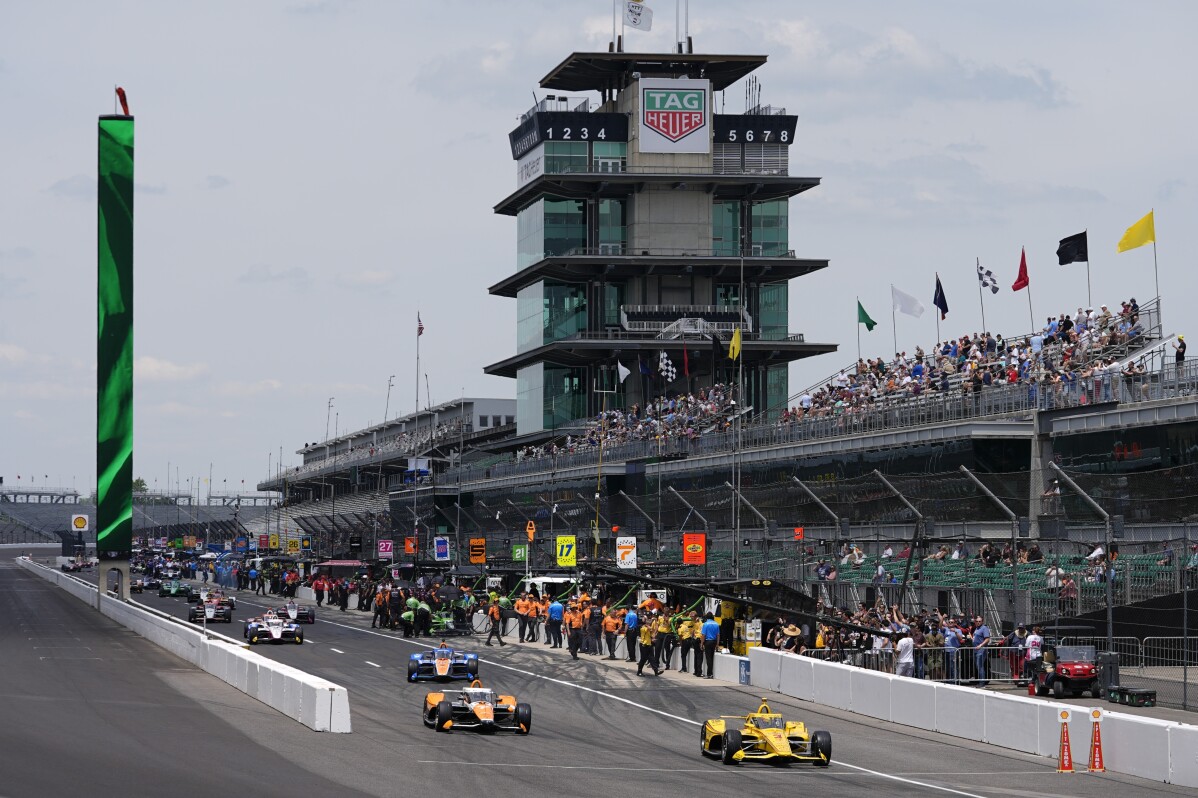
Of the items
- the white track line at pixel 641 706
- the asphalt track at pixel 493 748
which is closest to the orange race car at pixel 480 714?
the asphalt track at pixel 493 748

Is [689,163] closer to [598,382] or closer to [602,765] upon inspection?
[598,382]

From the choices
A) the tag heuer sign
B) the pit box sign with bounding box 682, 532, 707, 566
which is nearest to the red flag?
the pit box sign with bounding box 682, 532, 707, 566

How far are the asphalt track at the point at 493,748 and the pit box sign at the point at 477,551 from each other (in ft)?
74.2

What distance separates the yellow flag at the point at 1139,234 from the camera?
4469 cm

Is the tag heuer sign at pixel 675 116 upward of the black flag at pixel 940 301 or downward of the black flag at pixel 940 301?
upward

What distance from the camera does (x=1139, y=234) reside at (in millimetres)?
44938

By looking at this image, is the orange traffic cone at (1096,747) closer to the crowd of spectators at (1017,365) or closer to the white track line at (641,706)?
the white track line at (641,706)

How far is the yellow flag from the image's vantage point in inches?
1759

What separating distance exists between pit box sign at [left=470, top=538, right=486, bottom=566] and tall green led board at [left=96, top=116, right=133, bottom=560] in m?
12.3

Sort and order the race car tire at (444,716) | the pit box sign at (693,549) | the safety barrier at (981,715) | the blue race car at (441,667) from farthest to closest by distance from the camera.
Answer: the pit box sign at (693,549) → the blue race car at (441,667) → the race car tire at (444,716) → the safety barrier at (981,715)

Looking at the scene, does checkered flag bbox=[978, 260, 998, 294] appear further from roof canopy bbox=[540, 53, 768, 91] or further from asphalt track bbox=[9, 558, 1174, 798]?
roof canopy bbox=[540, 53, 768, 91]

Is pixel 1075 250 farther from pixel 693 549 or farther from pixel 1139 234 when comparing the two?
pixel 693 549

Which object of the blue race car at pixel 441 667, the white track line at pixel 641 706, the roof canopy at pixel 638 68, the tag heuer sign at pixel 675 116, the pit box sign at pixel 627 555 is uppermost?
the roof canopy at pixel 638 68

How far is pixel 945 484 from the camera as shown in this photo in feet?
118
